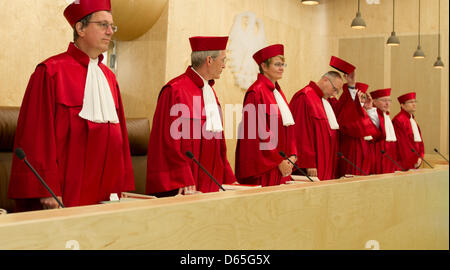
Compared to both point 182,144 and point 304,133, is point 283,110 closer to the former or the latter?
point 304,133

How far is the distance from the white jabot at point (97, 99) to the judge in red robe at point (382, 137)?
165 inches

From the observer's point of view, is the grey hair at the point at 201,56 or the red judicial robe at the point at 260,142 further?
the red judicial robe at the point at 260,142

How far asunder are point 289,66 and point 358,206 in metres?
5.50

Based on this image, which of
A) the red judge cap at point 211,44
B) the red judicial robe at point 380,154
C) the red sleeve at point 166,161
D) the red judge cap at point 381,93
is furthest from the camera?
the red judge cap at point 381,93

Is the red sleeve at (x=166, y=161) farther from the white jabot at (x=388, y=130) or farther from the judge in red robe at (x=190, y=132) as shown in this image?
the white jabot at (x=388, y=130)

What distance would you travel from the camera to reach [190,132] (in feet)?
11.9

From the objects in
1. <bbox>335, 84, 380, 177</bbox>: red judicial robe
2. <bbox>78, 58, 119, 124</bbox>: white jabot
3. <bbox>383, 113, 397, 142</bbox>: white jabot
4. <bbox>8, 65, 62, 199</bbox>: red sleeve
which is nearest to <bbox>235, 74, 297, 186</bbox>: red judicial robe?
<bbox>335, 84, 380, 177</bbox>: red judicial robe

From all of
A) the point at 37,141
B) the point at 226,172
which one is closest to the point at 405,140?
the point at 226,172

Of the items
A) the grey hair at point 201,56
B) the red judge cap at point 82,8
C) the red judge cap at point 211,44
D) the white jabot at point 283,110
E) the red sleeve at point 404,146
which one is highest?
the red judge cap at point 82,8

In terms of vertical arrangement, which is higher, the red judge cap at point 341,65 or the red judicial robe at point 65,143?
the red judge cap at point 341,65

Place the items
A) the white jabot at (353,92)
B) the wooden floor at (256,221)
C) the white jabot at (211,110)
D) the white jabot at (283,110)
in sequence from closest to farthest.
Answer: the wooden floor at (256,221) < the white jabot at (211,110) < the white jabot at (283,110) < the white jabot at (353,92)

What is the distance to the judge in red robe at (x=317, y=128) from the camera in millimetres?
5227

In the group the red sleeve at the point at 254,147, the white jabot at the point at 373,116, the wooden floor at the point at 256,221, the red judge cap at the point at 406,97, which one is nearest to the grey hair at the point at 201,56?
the red sleeve at the point at 254,147

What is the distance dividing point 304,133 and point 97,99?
285 centimetres
